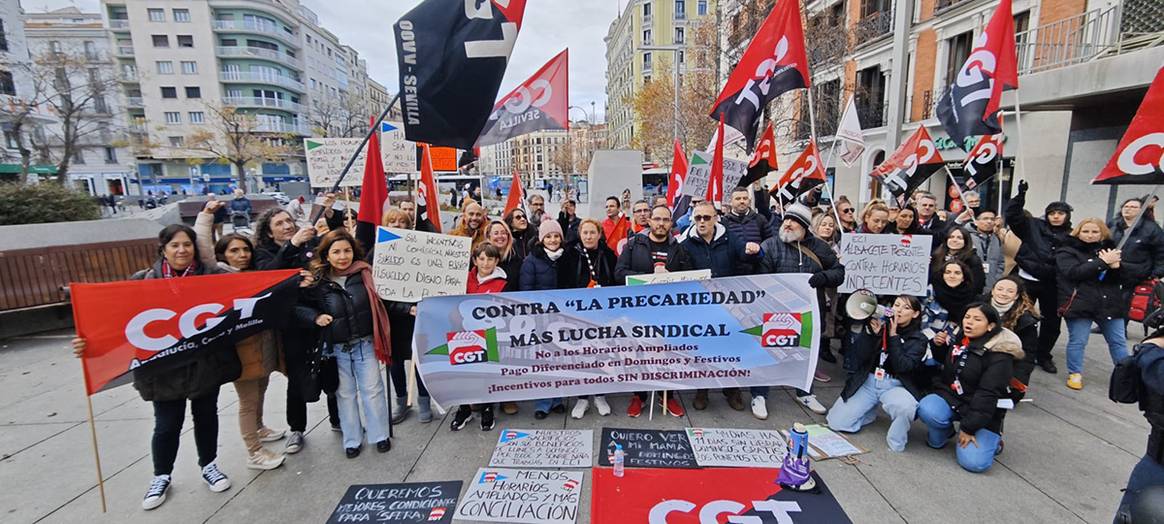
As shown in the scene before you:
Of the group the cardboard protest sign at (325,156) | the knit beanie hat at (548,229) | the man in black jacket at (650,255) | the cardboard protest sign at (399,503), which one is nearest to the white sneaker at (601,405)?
the man in black jacket at (650,255)

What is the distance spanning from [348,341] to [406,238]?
934mm

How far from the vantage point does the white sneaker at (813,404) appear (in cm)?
447

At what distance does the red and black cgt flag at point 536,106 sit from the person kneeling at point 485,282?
8.83 ft

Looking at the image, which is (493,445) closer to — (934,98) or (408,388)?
(408,388)

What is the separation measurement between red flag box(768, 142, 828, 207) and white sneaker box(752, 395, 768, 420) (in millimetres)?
3601

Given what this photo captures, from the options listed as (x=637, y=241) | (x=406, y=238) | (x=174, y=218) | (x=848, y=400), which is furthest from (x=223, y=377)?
(x=174, y=218)

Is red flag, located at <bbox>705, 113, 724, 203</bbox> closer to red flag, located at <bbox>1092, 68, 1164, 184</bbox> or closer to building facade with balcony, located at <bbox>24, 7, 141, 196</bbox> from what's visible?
red flag, located at <bbox>1092, 68, 1164, 184</bbox>

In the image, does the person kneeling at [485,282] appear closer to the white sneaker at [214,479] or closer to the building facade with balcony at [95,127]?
the white sneaker at [214,479]

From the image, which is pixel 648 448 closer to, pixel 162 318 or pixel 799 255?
pixel 799 255

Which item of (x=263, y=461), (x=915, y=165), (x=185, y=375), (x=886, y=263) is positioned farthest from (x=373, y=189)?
(x=915, y=165)

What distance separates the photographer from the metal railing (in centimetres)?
951

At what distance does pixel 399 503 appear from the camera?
3281 mm

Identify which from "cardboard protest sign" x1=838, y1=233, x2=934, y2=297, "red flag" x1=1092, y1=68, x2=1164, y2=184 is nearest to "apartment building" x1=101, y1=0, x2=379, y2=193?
"cardboard protest sign" x1=838, y1=233, x2=934, y2=297

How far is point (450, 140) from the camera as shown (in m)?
4.22
